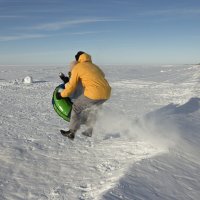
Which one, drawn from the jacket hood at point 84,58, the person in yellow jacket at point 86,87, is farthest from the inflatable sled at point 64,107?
the jacket hood at point 84,58

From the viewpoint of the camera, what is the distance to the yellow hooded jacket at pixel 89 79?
6.57m

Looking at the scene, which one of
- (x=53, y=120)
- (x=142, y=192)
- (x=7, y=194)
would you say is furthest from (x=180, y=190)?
(x=53, y=120)

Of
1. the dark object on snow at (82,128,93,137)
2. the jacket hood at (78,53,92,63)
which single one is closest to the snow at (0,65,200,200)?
the dark object on snow at (82,128,93,137)

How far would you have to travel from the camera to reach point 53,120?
10.2 metres

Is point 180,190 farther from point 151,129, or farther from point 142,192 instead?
point 151,129

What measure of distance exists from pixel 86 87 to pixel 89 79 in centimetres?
21

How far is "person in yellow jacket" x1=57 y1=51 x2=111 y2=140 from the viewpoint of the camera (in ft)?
21.6

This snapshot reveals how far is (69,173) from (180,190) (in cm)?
184

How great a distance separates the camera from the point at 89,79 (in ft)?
21.5

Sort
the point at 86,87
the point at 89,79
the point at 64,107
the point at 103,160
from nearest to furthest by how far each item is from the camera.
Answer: the point at 103,160 < the point at 89,79 < the point at 86,87 < the point at 64,107

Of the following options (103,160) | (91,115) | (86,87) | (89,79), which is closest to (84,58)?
(89,79)

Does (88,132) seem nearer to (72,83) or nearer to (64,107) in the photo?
(64,107)

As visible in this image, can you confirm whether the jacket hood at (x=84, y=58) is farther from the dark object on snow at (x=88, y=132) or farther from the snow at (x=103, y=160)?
the snow at (x=103, y=160)

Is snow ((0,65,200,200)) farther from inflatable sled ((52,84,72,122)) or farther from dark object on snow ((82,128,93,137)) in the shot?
inflatable sled ((52,84,72,122))
